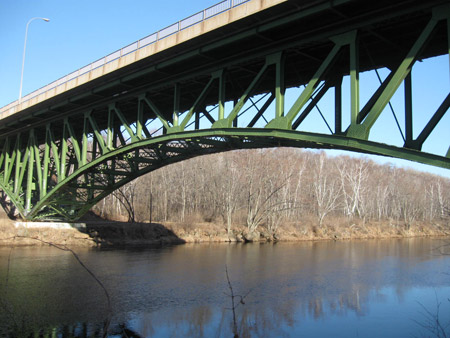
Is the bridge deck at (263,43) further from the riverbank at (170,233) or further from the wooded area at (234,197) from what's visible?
the wooded area at (234,197)

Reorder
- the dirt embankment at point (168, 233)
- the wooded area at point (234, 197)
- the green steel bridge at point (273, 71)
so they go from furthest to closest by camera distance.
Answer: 1. the wooded area at point (234, 197)
2. the dirt embankment at point (168, 233)
3. the green steel bridge at point (273, 71)

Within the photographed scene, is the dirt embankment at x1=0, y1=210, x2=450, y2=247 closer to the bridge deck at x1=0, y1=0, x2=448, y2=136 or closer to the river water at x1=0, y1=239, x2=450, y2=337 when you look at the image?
the river water at x1=0, y1=239, x2=450, y2=337

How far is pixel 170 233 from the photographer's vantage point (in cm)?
3819

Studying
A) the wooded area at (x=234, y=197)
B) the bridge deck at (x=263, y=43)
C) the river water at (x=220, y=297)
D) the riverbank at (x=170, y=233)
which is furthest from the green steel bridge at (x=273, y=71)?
the wooded area at (x=234, y=197)

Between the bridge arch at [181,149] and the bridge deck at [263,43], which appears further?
the bridge deck at [263,43]

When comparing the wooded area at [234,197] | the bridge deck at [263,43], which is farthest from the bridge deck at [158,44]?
the wooded area at [234,197]

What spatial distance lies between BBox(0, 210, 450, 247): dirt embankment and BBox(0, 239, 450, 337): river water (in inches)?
239

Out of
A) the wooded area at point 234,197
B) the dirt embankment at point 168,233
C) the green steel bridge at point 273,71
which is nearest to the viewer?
the green steel bridge at point 273,71

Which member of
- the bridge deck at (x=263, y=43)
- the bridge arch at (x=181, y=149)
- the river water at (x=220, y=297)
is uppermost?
the bridge deck at (x=263, y=43)

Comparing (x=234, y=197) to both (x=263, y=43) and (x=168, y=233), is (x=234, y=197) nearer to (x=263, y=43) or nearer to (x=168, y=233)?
(x=168, y=233)

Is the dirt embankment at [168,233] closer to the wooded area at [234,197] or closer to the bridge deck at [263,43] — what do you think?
the wooded area at [234,197]

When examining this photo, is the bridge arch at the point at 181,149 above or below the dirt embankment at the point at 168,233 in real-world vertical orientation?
above

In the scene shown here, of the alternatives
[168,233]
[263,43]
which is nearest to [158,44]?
[263,43]

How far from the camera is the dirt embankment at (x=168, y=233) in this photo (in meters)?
31.1
